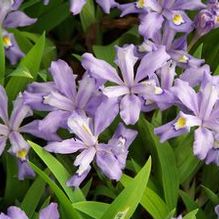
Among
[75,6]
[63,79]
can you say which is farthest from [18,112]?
[75,6]

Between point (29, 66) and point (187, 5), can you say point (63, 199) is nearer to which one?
point (29, 66)

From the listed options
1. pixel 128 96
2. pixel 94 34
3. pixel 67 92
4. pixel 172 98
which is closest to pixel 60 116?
pixel 67 92

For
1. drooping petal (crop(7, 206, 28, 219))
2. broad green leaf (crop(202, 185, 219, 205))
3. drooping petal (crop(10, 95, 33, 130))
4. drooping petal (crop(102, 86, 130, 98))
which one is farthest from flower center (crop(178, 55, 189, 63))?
drooping petal (crop(7, 206, 28, 219))

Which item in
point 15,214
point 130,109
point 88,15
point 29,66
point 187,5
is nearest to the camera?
point 15,214

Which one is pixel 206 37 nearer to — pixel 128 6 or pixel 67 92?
pixel 128 6

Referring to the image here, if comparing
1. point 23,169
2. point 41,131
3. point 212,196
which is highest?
point 41,131

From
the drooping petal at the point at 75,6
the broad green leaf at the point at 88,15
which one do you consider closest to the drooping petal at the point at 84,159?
the drooping petal at the point at 75,6
